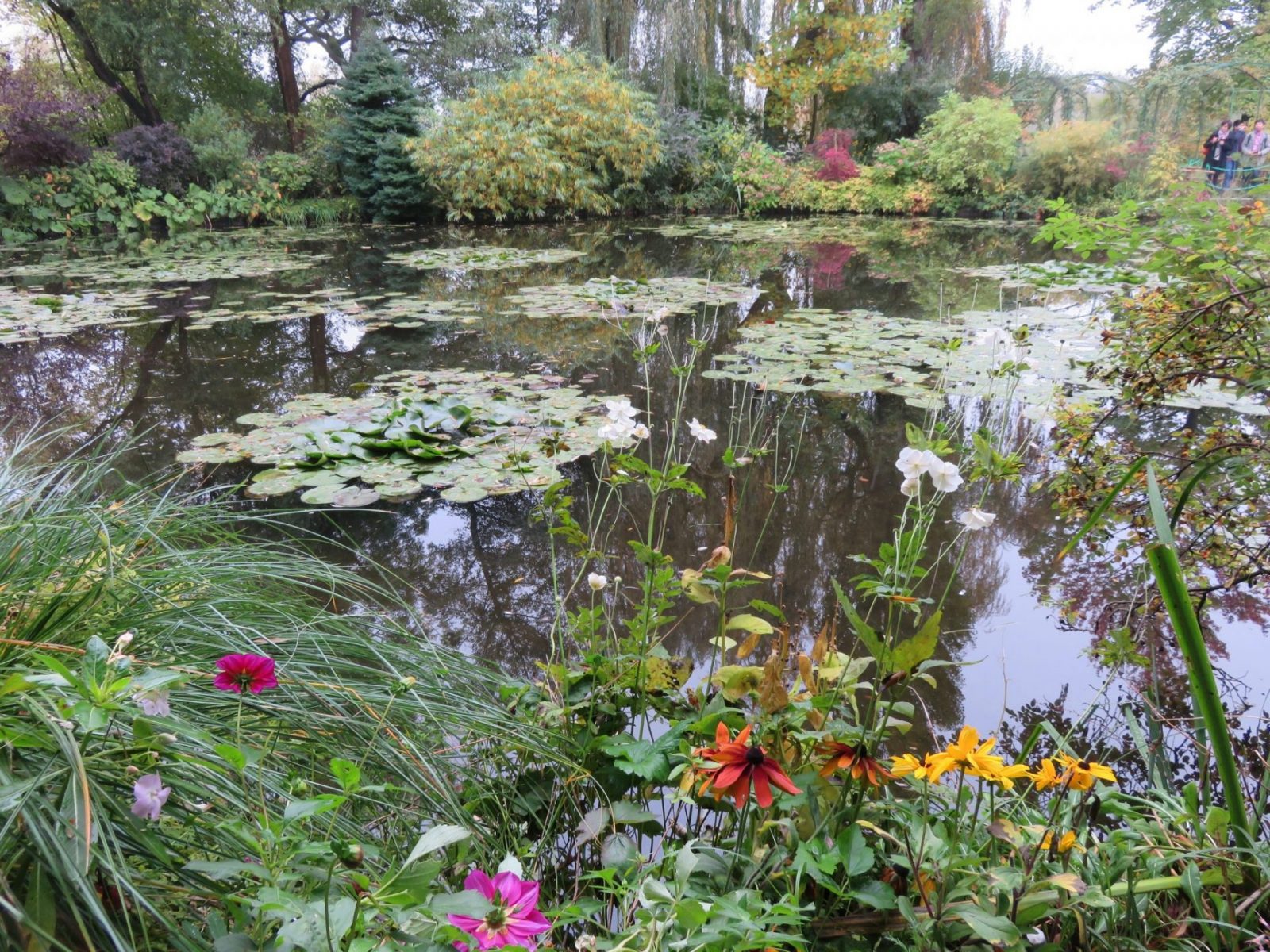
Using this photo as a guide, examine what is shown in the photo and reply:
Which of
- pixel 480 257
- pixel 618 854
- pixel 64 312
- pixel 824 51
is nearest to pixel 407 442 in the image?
pixel 618 854

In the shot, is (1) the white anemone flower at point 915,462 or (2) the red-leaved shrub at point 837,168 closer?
(1) the white anemone flower at point 915,462

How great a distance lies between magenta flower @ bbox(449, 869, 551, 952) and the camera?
655mm

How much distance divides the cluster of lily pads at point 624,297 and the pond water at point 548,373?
0.14ft

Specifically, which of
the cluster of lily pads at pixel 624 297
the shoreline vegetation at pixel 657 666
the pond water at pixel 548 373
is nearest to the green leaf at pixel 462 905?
the shoreline vegetation at pixel 657 666

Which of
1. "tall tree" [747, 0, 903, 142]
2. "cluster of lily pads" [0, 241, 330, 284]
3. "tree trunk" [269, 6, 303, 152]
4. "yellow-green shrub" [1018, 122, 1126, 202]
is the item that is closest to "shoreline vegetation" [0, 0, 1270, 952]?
"cluster of lily pads" [0, 241, 330, 284]

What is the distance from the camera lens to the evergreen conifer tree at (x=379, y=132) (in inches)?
438

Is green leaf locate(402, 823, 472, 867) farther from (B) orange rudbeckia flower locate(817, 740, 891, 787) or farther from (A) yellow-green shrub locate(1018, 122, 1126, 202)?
(A) yellow-green shrub locate(1018, 122, 1126, 202)

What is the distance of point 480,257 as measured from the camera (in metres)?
7.63

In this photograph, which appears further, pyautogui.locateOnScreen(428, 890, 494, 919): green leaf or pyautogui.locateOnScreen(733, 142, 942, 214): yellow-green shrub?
pyautogui.locateOnScreen(733, 142, 942, 214): yellow-green shrub

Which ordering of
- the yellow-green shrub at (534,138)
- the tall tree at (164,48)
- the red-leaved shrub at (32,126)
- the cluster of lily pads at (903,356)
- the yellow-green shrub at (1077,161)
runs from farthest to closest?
the tall tree at (164,48) < the yellow-green shrub at (1077,161) < the yellow-green shrub at (534,138) < the red-leaved shrub at (32,126) < the cluster of lily pads at (903,356)

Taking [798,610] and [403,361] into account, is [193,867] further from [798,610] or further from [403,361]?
[403,361]

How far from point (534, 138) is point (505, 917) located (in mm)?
10652

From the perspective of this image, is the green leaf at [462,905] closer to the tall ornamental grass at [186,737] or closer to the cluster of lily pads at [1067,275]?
the tall ornamental grass at [186,737]

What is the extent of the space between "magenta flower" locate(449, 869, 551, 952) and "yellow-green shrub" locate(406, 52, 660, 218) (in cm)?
1051
